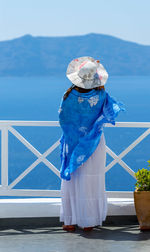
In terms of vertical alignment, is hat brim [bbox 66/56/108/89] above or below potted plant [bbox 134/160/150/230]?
above

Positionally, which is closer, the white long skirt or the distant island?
the white long skirt

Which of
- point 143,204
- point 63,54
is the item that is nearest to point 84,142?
point 143,204

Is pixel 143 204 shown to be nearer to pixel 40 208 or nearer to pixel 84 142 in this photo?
pixel 84 142

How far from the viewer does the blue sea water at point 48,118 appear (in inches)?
1606

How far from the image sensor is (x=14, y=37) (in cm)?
4716

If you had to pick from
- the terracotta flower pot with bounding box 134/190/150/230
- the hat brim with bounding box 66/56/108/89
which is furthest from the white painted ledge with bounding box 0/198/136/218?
the hat brim with bounding box 66/56/108/89

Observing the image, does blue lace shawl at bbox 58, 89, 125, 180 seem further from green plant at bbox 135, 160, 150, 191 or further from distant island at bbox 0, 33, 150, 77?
distant island at bbox 0, 33, 150, 77

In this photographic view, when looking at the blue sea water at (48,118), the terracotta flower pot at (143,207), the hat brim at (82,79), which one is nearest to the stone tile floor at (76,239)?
the terracotta flower pot at (143,207)

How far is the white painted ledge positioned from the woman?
0.80 feet

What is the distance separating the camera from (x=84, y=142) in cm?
441

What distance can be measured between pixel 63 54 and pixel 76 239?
41681 millimetres

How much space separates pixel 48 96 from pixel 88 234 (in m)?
53.7

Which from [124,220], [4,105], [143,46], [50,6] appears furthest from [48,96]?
[124,220]

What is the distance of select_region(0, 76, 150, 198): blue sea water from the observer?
40781mm
